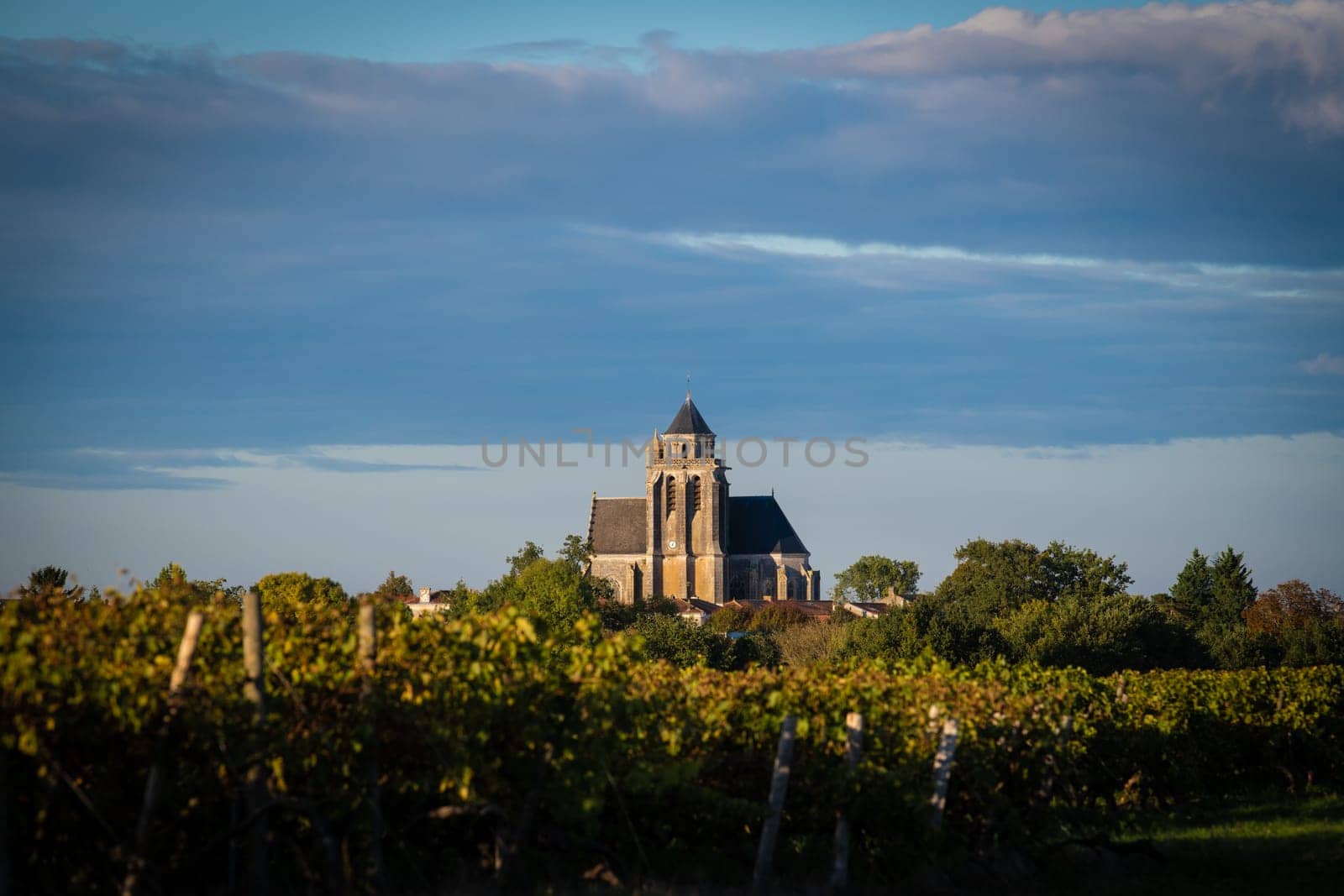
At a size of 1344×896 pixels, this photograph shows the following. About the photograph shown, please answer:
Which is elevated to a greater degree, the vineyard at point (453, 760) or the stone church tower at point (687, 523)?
the stone church tower at point (687, 523)

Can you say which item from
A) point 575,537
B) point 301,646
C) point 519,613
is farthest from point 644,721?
point 575,537

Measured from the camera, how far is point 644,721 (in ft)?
36.9

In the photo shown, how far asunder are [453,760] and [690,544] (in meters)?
118

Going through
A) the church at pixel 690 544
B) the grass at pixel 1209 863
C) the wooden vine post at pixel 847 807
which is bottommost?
the grass at pixel 1209 863

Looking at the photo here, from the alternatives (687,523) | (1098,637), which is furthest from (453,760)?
(687,523)

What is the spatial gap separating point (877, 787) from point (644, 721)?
2028mm

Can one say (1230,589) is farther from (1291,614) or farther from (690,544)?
(690,544)

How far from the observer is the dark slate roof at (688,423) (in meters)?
130

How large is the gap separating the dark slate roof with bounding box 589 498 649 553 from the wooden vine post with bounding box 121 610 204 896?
391 ft

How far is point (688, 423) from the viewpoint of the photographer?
430ft

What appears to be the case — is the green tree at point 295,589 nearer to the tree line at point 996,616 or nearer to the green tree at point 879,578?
the tree line at point 996,616

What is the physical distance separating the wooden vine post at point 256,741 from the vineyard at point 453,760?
27 millimetres

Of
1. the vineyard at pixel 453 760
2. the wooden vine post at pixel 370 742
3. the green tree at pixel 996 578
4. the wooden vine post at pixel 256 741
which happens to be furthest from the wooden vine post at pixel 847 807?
the green tree at pixel 996 578

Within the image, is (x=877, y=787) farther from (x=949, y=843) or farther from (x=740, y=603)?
(x=740, y=603)
